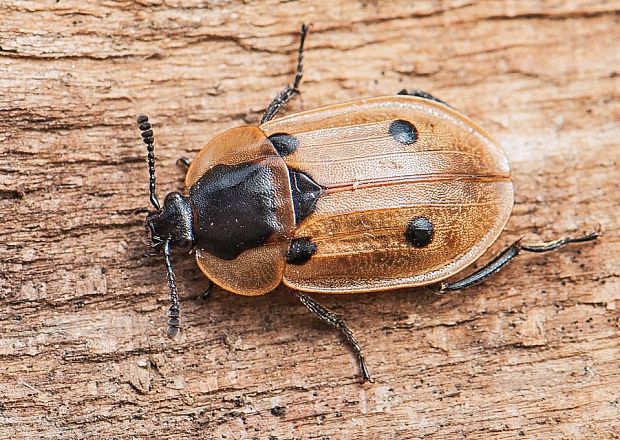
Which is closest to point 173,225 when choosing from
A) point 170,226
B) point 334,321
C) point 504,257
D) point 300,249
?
point 170,226

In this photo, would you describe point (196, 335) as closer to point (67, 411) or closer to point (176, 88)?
point (67, 411)

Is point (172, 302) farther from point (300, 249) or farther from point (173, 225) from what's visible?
point (300, 249)

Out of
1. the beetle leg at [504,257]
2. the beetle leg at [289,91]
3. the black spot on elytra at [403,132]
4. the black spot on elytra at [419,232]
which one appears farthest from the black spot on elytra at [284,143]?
the beetle leg at [504,257]

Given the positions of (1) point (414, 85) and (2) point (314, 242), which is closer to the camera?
(2) point (314, 242)

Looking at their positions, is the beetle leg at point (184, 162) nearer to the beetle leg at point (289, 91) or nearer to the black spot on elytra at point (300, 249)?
the beetle leg at point (289, 91)

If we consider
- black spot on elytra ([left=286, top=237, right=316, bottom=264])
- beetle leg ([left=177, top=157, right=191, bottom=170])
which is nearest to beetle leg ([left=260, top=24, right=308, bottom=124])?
beetle leg ([left=177, top=157, right=191, bottom=170])

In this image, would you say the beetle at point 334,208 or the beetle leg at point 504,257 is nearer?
the beetle at point 334,208

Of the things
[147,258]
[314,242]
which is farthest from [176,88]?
[314,242]
